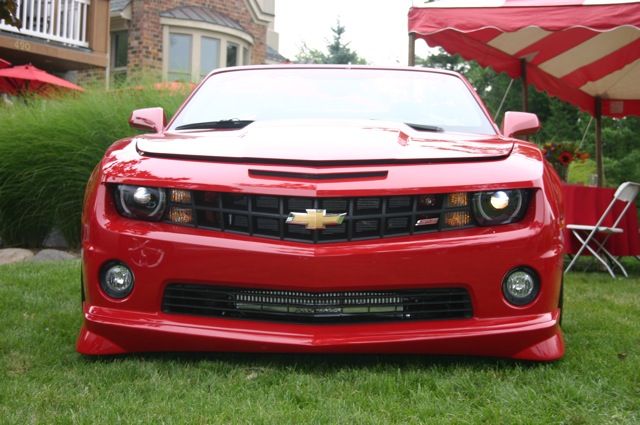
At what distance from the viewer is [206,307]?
2.68 m

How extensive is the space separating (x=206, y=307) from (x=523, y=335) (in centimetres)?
116

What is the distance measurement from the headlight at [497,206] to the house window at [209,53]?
17.1 meters

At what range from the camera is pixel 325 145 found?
2738 mm

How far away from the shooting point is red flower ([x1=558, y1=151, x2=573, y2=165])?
25.2 feet

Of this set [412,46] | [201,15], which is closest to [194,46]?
[201,15]

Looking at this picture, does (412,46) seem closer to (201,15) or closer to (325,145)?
(325,145)

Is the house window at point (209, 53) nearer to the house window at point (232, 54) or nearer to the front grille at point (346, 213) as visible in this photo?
the house window at point (232, 54)

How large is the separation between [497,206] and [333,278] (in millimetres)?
657

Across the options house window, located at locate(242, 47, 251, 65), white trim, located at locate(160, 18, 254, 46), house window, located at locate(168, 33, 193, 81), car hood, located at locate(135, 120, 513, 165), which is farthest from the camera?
house window, located at locate(242, 47, 251, 65)

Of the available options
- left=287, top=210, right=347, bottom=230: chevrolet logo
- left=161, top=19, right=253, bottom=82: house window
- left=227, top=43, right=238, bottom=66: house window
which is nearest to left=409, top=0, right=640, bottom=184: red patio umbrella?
left=287, top=210, right=347, bottom=230: chevrolet logo

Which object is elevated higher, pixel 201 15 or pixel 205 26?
pixel 201 15

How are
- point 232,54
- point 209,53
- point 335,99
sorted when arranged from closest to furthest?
point 335,99 < point 209,53 < point 232,54

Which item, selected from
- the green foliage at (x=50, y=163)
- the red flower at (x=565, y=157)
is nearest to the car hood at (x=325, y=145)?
the green foliage at (x=50, y=163)

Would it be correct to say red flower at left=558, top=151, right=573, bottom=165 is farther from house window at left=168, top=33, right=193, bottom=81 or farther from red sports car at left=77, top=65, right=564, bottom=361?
house window at left=168, top=33, right=193, bottom=81
